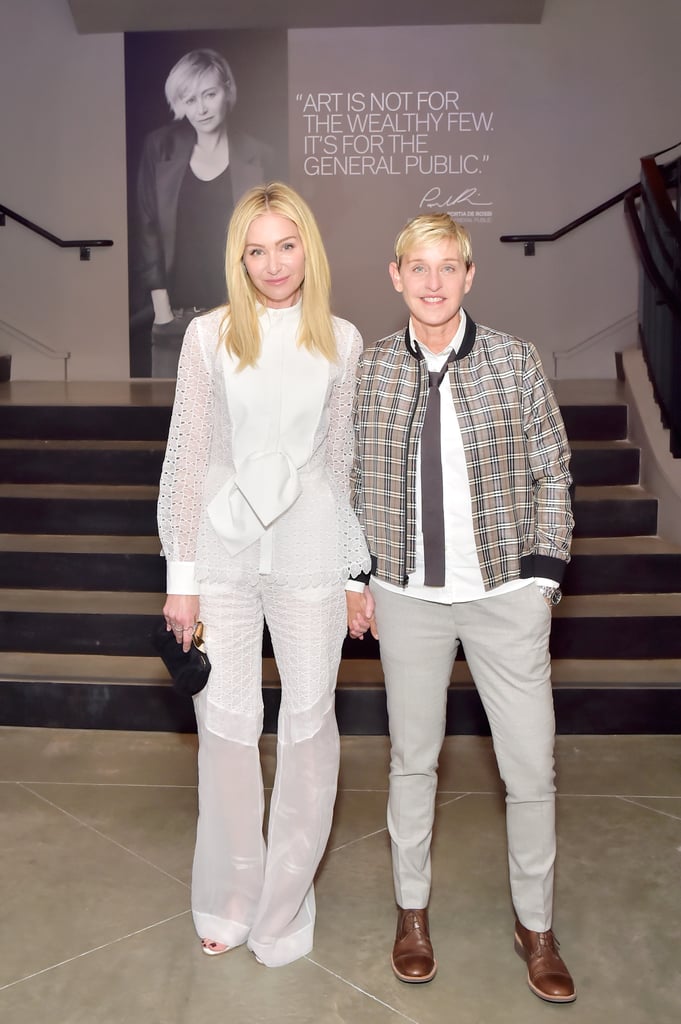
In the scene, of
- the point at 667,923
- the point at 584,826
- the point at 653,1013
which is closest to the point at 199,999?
the point at 653,1013

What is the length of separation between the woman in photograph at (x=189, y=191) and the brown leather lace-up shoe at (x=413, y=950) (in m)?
6.15

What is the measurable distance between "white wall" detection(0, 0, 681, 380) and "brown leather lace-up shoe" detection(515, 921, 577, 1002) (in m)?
6.09

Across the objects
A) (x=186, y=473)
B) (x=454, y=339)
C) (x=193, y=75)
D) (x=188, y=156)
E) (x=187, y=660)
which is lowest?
(x=187, y=660)

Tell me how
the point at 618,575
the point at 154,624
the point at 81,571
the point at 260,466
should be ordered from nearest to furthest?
the point at 260,466
the point at 154,624
the point at 618,575
the point at 81,571

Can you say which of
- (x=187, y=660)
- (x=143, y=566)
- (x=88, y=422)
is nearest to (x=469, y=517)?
(x=187, y=660)

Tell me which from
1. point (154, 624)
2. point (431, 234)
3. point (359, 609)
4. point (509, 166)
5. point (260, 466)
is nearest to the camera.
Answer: point (431, 234)

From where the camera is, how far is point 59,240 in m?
8.27

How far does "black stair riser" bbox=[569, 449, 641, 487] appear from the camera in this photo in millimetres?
5273

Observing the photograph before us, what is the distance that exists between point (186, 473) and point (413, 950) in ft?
3.74

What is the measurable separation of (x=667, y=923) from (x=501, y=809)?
743 mm

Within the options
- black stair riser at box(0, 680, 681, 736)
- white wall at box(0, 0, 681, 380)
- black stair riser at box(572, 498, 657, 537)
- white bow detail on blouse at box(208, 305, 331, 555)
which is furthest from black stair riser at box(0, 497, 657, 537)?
white wall at box(0, 0, 681, 380)

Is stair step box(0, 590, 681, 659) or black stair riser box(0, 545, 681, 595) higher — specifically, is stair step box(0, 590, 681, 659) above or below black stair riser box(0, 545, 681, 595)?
below

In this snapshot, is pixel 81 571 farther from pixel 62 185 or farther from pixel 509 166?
pixel 509 166

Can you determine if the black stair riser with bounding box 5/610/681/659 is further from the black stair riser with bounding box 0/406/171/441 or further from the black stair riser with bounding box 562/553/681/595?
the black stair riser with bounding box 0/406/171/441
